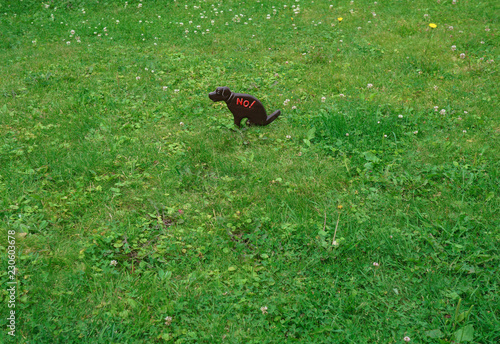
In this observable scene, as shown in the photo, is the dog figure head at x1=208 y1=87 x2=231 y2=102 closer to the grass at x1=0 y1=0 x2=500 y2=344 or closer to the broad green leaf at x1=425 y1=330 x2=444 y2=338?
the grass at x1=0 y1=0 x2=500 y2=344

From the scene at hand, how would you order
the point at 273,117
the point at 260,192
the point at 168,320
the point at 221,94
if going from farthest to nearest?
the point at 273,117
the point at 221,94
the point at 260,192
the point at 168,320

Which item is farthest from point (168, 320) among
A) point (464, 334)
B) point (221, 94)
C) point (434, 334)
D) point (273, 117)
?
point (273, 117)

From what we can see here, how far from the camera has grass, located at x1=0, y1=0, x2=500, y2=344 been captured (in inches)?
113

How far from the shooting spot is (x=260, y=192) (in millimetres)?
3922

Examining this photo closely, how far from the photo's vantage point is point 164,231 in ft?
11.6

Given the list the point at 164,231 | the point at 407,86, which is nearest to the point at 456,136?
the point at 407,86

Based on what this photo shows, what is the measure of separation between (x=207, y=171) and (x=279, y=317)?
1.88 m

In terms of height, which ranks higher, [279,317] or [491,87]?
[491,87]

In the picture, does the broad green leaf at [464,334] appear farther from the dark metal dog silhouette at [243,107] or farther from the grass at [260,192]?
the dark metal dog silhouette at [243,107]

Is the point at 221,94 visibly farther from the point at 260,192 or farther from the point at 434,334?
the point at 434,334

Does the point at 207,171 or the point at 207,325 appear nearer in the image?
the point at 207,325

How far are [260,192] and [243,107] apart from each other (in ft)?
4.04

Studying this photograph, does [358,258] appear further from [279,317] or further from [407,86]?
[407,86]

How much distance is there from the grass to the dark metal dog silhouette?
0.15 meters
